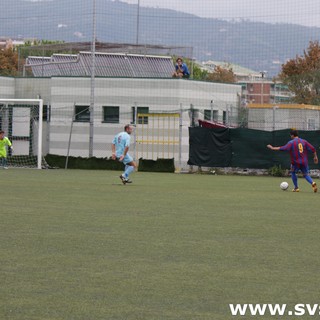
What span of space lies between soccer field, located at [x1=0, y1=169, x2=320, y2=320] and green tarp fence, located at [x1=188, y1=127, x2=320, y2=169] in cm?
1567

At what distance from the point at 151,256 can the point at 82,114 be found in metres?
34.5

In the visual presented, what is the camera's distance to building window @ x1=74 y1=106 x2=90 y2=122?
148 feet

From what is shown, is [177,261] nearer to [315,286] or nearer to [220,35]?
[315,286]

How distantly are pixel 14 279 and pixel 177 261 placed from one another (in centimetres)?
216

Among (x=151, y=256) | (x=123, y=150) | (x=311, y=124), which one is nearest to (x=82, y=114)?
(x=311, y=124)

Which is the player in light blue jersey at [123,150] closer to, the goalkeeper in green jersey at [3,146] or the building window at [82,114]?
the goalkeeper in green jersey at [3,146]

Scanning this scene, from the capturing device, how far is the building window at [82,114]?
45.2 meters

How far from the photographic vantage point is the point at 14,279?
374 inches

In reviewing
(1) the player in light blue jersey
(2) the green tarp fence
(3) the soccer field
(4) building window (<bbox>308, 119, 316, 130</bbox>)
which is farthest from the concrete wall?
(3) the soccer field

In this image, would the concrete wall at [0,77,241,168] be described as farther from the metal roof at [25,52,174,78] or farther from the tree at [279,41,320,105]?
the tree at [279,41,320,105]

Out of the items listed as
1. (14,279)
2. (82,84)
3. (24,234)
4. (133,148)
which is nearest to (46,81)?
(82,84)

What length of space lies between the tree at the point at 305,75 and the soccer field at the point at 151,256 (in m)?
55.3

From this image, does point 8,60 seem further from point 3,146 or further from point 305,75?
point 3,146

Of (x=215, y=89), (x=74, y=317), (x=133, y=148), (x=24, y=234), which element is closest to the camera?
(x=74, y=317)
